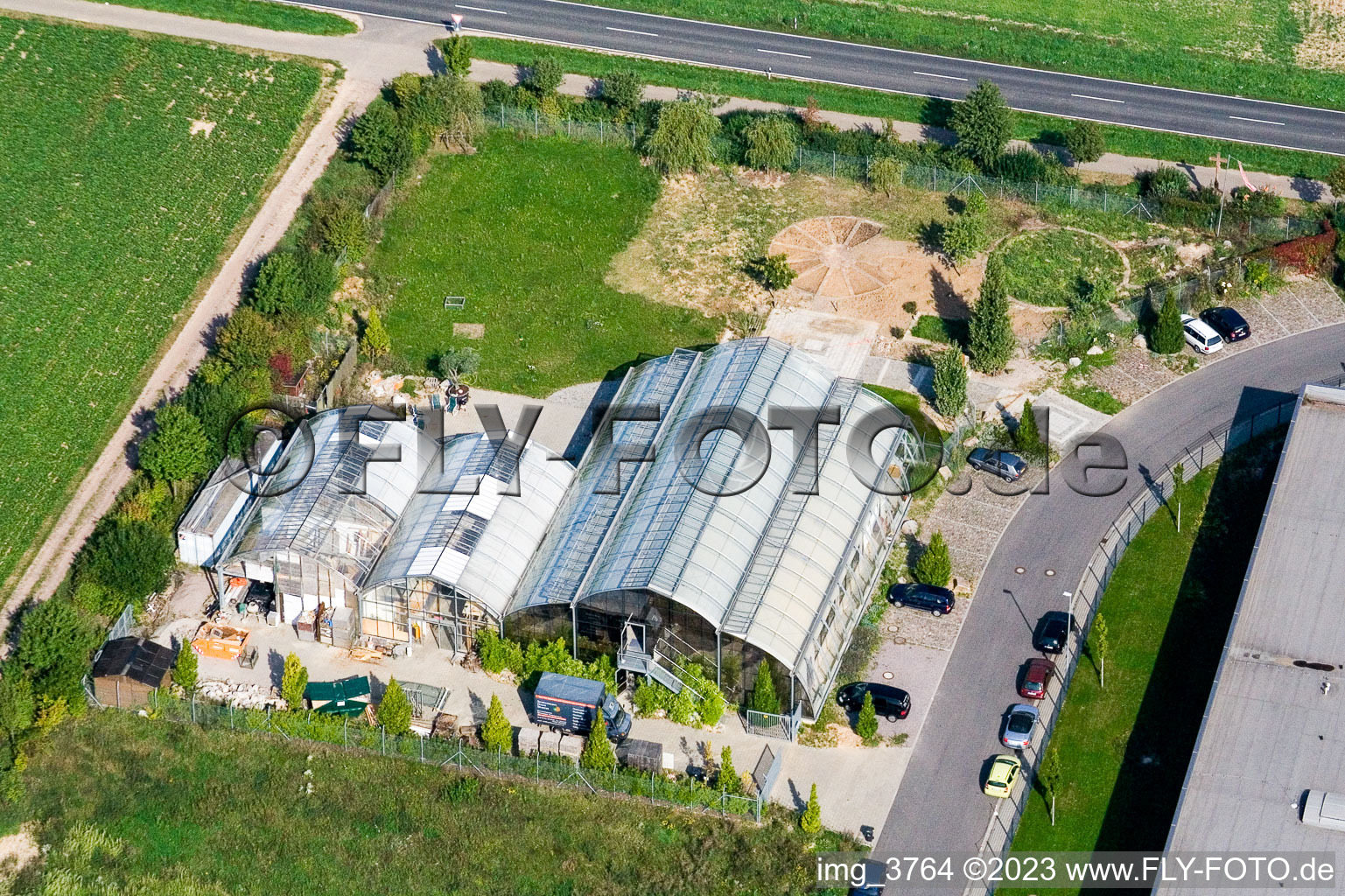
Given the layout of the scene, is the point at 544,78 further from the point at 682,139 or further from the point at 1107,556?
the point at 1107,556

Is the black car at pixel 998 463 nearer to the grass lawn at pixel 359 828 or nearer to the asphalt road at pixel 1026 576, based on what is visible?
the asphalt road at pixel 1026 576

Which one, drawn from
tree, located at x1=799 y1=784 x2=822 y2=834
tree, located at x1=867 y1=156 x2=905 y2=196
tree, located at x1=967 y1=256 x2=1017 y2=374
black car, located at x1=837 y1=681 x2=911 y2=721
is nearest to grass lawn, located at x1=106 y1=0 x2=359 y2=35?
tree, located at x1=867 y1=156 x2=905 y2=196

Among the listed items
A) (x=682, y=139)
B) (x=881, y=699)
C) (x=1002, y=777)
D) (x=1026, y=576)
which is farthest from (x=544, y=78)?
(x=1002, y=777)

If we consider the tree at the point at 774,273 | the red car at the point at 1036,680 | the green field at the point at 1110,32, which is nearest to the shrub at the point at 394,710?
the red car at the point at 1036,680

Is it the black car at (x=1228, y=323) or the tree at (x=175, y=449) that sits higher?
the black car at (x=1228, y=323)

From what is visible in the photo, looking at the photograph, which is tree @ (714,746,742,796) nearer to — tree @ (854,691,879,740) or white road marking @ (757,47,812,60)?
tree @ (854,691,879,740)

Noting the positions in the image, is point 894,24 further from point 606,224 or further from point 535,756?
point 535,756

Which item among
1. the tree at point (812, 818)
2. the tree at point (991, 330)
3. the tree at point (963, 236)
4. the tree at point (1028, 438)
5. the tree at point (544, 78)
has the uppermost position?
the tree at point (544, 78)
